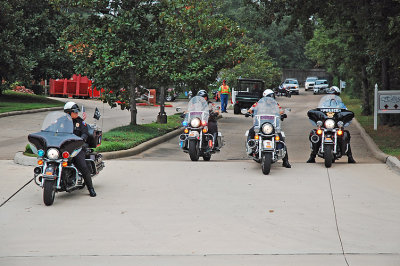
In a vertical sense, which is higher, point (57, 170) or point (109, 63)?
point (109, 63)

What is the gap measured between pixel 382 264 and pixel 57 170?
16.0 feet

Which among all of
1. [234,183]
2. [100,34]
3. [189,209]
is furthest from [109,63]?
[189,209]

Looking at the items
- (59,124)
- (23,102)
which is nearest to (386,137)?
(59,124)

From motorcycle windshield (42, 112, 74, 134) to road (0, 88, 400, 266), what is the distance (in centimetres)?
111

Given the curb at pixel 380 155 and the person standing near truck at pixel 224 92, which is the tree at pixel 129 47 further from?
the person standing near truck at pixel 224 92

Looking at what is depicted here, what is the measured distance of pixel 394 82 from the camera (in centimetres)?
2547

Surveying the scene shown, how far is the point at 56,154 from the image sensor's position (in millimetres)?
9430

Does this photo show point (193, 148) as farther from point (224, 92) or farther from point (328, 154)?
point (224, 92)

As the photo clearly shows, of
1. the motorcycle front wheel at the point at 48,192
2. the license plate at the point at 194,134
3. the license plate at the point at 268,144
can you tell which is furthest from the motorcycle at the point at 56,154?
the license plate at the point at 194,134

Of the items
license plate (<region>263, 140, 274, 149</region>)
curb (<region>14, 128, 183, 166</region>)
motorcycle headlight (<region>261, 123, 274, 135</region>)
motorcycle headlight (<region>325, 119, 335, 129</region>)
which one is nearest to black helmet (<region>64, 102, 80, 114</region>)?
curb (<region>14, 128, 183, 166</region>)

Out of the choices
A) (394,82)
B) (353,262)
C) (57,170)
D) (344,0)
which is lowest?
(353,262)

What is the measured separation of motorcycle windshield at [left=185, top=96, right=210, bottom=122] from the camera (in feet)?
47.5

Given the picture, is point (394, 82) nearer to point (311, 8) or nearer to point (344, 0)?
point (311, 8)

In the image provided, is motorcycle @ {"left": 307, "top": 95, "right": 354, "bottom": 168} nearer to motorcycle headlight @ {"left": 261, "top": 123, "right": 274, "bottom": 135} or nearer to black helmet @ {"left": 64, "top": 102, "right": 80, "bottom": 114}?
motorcycle headlight @ {"left": 261, "top": 123, "right": 274, "bottom": 135}
